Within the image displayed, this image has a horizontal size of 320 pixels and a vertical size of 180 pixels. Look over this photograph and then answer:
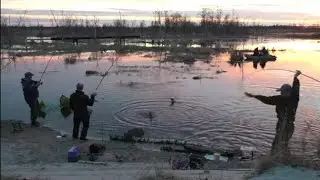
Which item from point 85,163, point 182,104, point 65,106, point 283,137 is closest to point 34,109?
point 65,106

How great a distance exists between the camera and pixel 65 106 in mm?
16109

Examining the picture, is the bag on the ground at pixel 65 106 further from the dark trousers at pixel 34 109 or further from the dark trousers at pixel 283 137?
the dark trousers at pixel 283 137

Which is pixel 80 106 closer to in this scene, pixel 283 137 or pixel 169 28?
pixel 283 137

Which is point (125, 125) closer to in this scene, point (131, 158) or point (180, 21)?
point (131, 158)

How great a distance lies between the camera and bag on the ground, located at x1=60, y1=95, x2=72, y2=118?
15957 millimetres

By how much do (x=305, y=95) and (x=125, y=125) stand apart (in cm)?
831

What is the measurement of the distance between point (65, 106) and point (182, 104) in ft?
17.9

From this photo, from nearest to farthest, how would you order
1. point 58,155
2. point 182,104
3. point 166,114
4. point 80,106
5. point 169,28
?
point 58,155, point 80,106, point 166,114, point 182,104, point 169,28

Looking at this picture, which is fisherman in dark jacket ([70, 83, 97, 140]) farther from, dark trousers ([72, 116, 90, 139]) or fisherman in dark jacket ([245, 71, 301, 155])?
fisherman in dark jacket ([245, 71, 301, 155])

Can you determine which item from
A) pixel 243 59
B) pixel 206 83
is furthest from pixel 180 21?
pixel 206 83

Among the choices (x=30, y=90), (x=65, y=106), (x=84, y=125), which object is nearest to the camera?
(x=84, y=125)

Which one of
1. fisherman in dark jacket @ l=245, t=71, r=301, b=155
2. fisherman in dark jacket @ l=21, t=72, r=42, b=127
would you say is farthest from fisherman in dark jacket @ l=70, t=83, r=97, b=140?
fisherman in dark jacket @ l=245, t=71, r=301, b=155

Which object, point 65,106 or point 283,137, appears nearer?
point 283,137

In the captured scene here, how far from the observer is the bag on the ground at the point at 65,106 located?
15957 mm
